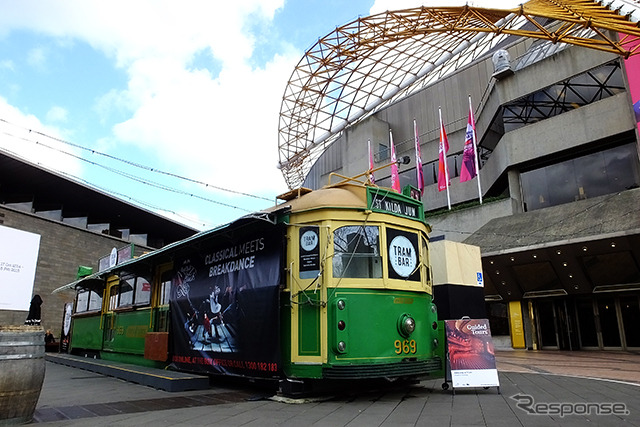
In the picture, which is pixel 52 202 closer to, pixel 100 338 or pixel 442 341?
pixel 100 338

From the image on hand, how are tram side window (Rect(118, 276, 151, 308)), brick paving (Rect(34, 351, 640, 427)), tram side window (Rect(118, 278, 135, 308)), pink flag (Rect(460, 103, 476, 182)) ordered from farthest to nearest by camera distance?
1. pink flag (Rect(460, 103, 476, 182))
2. tram side window (Rect(118, 278, 135, 308))
3. tram side window (Rect(118, 276, 151, 308))
4. brick paving (Rect(34, 351, 640, 427))

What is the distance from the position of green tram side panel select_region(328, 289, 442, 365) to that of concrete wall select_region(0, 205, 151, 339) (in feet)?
66.5

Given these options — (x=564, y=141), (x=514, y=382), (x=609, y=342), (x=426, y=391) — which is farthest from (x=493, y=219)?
(x=426, y=391)

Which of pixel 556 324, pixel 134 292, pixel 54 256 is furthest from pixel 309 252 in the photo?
pixel 54 256

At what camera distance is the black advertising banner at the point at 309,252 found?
297 inches

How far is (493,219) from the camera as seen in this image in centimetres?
2338

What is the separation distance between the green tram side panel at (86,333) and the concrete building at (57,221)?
16.0 ft

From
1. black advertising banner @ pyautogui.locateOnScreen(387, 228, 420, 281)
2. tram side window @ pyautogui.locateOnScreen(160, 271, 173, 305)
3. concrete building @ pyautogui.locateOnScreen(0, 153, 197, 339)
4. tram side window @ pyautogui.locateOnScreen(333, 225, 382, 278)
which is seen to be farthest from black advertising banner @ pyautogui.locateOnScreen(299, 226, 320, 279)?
concrete building @ pyautogui.locateOnScreen(0, 153, 197, 339)

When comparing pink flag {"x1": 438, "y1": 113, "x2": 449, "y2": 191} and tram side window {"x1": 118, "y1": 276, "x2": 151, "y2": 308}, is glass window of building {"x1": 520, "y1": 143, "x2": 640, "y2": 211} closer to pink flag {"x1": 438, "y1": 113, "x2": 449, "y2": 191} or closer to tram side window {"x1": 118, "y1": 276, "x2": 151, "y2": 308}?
pink flag {"x1": 438, "y1": 113, "x2": 449, "y2": 191}

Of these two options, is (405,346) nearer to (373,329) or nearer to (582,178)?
(373,329)

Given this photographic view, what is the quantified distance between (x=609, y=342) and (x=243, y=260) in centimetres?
1825

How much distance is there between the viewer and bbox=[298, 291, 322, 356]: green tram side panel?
7.25m

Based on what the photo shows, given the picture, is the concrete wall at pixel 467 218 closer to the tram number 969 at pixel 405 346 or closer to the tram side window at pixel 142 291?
the tram side window at pixel 142 291

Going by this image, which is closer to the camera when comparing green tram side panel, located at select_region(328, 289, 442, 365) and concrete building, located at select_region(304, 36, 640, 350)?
green tram side panel, located at select_region(328, 289, 442, 365)
